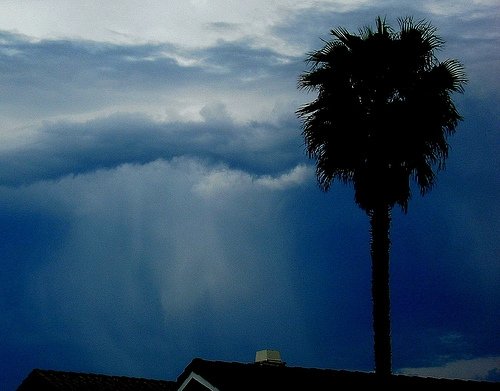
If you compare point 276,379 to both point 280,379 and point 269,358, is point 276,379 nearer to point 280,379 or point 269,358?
point 280,379

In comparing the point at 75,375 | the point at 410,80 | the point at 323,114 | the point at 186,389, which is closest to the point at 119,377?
the point at 75,375

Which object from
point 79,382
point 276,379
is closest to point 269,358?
point 276,379

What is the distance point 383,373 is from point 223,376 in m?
4.18

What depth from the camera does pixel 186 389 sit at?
24.8 metres

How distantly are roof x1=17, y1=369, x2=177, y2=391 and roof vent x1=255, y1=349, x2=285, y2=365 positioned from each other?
295cm

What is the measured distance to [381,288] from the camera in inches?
936

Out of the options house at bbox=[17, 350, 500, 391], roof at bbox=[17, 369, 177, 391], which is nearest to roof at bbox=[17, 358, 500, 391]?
house at bbox=[17, 350, 500, 391]

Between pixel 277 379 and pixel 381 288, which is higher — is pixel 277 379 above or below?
below

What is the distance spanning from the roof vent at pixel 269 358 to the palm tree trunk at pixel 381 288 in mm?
4250

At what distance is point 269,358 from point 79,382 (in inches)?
248

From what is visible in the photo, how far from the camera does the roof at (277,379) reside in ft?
73.8

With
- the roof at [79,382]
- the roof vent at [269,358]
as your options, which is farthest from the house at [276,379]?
the roof at [79,382]

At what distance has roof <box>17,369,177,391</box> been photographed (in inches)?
1096

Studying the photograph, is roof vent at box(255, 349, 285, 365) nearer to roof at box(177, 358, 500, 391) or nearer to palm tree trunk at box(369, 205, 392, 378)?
roof at box(177, 358, 500, 391)
